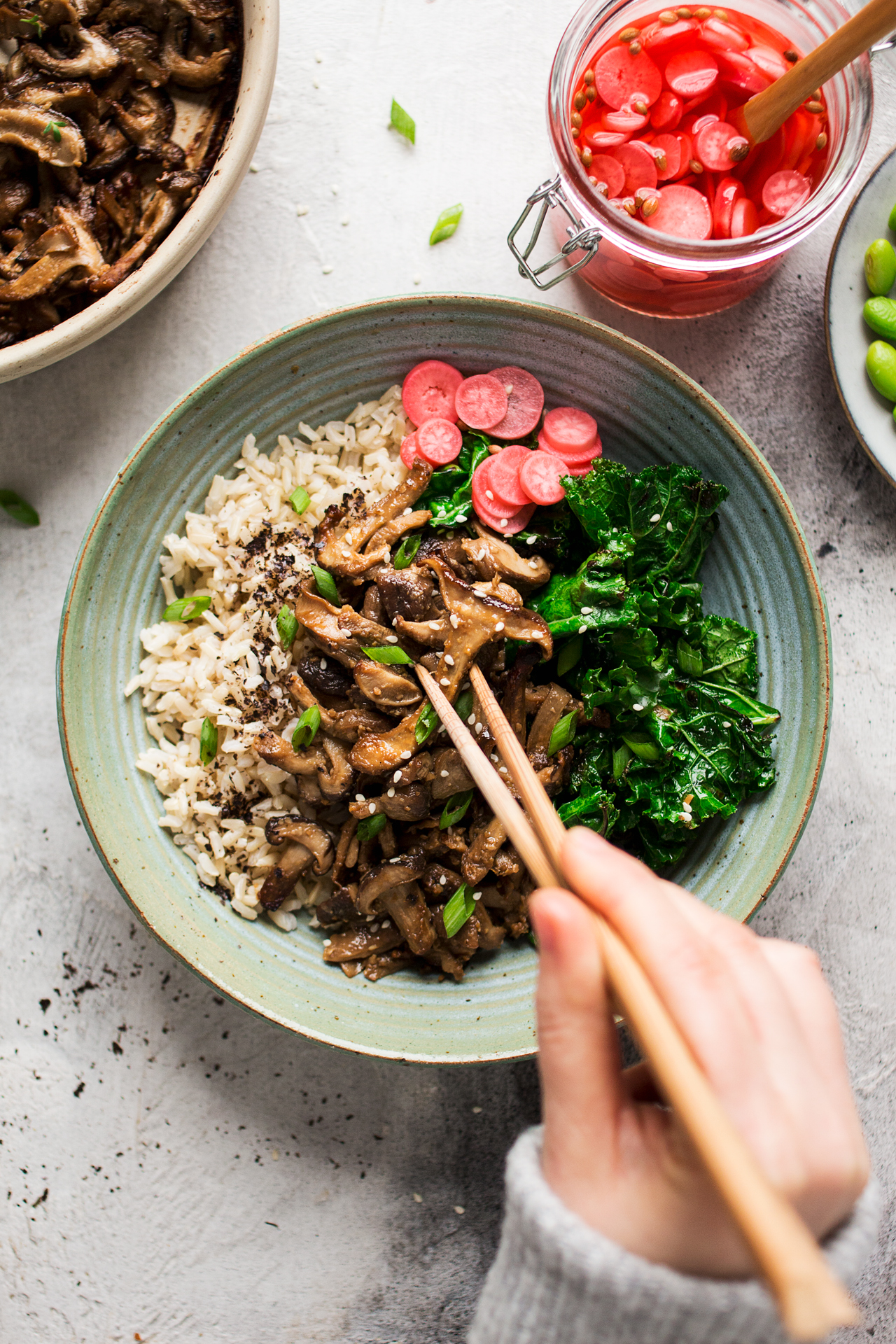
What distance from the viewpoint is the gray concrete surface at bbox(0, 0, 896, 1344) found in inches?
97.0

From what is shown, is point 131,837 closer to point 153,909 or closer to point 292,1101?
point 153,909

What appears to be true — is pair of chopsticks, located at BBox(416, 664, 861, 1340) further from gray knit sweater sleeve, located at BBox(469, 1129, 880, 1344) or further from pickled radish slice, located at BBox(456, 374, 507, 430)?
pickled radish slice, located at BBox(456, 374, 507, 430)

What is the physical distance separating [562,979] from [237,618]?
1322mm

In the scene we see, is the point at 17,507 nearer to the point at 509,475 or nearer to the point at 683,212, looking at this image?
the point at 509,475

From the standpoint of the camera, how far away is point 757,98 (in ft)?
6.48

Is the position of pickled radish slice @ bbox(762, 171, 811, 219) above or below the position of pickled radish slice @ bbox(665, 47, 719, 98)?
below

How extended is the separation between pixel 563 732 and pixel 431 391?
0.93 metres

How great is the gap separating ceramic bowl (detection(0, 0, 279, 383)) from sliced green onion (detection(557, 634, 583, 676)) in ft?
4.18

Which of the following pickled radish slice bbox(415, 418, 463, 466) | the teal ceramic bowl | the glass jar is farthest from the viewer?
pickled radish slice bbox(415, 418, 463, 466)

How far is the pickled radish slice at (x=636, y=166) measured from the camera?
2.05 meters

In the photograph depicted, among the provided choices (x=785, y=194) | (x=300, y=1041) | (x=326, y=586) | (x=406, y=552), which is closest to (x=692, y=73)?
(x=785, y=194)

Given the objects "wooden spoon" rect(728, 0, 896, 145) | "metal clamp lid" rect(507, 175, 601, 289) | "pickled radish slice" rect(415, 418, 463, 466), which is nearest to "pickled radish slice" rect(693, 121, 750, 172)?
"wooden spoon" rect(728, 0, 896, 145)

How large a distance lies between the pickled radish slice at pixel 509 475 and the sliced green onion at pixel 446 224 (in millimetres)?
712

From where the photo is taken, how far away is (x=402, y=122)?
95.7 inches
